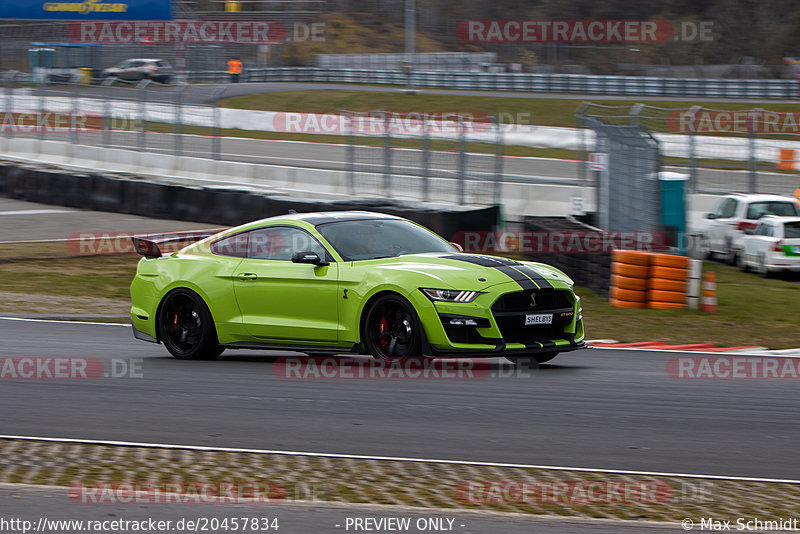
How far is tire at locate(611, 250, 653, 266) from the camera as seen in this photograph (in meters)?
14.5

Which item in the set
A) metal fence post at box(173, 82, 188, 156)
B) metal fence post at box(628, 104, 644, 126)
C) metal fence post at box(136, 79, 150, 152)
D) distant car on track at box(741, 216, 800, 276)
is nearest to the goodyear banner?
metal fence post at box(136, 79, 150, 152)

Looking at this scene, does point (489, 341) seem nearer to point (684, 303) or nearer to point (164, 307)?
point (164, 307)

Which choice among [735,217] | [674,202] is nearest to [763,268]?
[735,217]

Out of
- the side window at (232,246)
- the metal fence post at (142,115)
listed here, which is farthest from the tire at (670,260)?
the metal fence post at (142,115)

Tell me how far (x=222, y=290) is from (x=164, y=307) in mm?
718

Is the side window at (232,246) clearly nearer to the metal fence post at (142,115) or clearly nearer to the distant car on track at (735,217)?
the distant car on track at (735,217)

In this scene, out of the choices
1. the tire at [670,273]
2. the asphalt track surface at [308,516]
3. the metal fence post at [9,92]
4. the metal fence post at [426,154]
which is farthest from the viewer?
the metal fence post at [9,92]

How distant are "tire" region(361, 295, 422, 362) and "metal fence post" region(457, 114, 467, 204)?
10624 millimetres

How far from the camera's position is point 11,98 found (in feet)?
92.8

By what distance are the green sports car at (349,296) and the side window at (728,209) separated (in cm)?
1263

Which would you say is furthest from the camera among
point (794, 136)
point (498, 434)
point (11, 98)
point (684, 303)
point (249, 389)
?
point (11, 98)

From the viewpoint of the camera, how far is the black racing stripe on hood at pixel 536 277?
876cm

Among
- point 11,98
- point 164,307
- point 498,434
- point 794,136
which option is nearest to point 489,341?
point 498,434

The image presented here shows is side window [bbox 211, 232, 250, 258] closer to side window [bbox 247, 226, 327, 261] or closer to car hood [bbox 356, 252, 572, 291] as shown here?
side window [bbox 247, 226, 327, 261]
